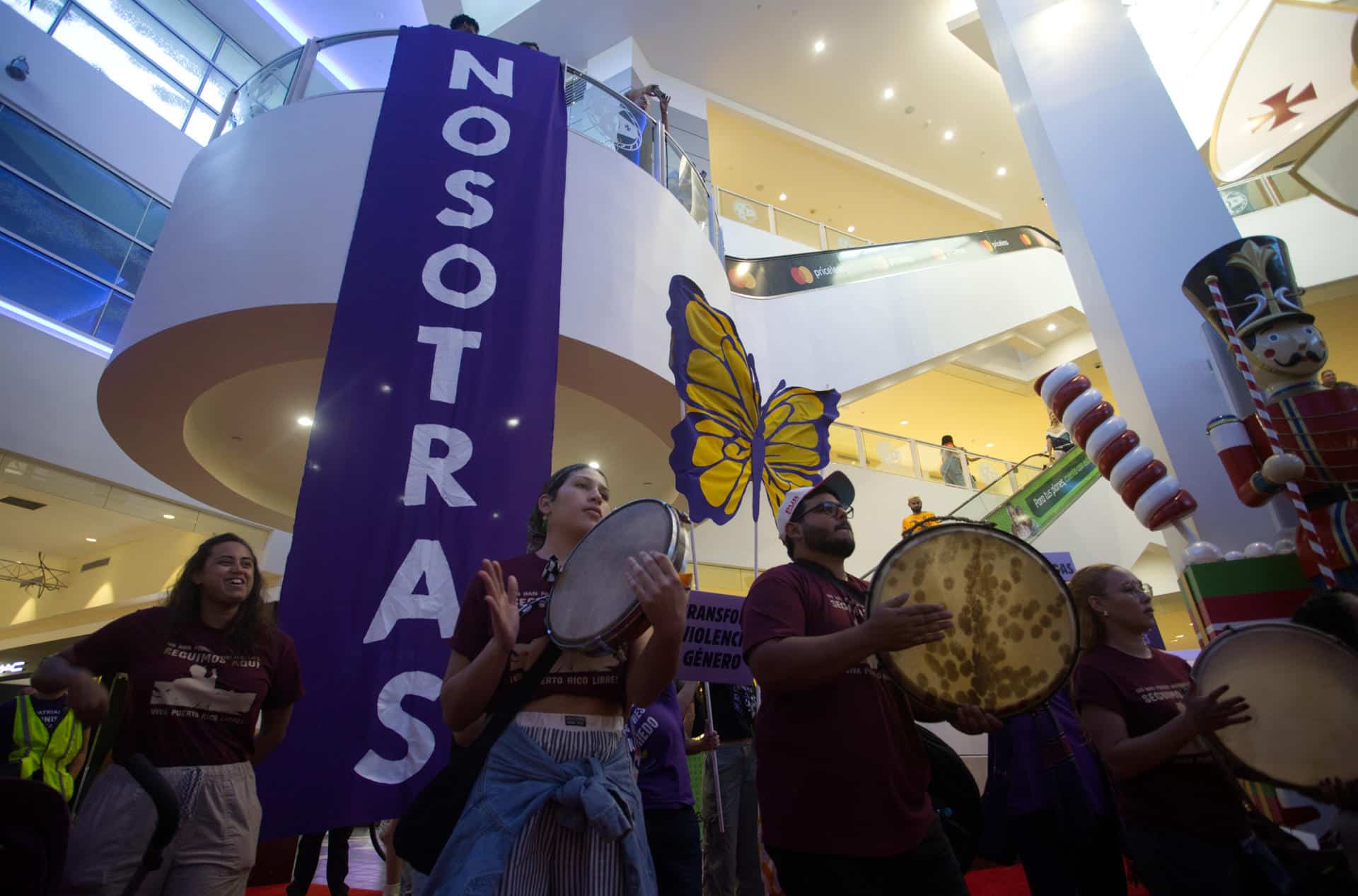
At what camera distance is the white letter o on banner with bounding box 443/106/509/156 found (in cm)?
377

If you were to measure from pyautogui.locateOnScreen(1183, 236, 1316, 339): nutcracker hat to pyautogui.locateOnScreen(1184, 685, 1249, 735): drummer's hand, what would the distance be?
2.83 metres

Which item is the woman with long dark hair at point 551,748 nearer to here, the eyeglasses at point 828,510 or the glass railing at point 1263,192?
the eyeglasses at point 828,510

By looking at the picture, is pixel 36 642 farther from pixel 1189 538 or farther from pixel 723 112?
pixel 723 112

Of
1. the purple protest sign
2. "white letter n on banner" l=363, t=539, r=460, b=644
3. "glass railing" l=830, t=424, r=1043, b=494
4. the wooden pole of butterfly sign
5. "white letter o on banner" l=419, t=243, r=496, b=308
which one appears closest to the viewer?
"white letter n on banner" l=363, t=539, r=460, b=644

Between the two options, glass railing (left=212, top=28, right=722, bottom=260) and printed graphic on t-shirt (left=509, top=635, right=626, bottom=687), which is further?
glass railing (left=212, top=28, right=722, bottom=260)

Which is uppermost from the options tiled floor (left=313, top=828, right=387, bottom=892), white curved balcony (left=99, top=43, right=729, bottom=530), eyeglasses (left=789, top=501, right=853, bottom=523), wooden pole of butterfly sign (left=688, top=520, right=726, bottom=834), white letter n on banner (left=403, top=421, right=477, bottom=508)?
white curved balcony (left=99, top=43, right=729, bottom=530)

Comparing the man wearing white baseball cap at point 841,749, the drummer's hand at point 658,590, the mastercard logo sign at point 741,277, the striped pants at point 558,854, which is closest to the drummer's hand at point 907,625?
the man wearing white baseball cap at point 841,749

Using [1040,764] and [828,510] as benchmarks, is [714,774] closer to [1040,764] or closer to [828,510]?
[1040,764]

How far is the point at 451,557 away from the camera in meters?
2.76

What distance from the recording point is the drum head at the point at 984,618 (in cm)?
161

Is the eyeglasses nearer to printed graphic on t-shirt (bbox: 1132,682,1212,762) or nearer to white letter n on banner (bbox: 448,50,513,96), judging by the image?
printed graphic on t-shirt (bbox: 1132,682,1212,762)

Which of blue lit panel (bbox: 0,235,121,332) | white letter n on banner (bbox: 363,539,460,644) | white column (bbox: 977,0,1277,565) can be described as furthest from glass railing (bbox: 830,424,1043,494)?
blue lit panel (bbox: 0,235,121,332)

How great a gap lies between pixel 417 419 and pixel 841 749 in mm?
2251

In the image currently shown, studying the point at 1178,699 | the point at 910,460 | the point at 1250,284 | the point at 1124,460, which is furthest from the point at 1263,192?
the point at 1178,699
